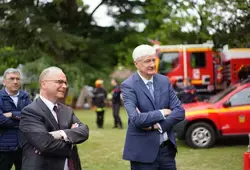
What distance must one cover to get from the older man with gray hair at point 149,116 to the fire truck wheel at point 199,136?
20.4 feet

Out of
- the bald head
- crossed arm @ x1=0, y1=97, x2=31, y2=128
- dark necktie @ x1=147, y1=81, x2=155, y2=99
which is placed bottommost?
crossed arm @ x1=0, y1=97, x2=31, y2=128

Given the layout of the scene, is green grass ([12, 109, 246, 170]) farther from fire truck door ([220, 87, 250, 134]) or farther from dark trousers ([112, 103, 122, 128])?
dark trousers ([112, 103, 122, 128])

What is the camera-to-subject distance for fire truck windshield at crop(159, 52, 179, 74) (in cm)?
1717

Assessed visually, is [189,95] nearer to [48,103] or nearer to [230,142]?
[230,142]

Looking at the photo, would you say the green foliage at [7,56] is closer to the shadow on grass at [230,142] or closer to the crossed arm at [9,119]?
the shadow on grass at [230,142]

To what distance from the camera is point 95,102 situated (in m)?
15.6

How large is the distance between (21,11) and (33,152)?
1765 cm

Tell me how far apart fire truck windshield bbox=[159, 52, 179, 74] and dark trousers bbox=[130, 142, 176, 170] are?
522 inches

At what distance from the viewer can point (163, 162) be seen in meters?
3.92

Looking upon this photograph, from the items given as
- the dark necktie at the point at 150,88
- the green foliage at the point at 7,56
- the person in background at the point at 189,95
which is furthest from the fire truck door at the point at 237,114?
the green foliage at the point at 7,56

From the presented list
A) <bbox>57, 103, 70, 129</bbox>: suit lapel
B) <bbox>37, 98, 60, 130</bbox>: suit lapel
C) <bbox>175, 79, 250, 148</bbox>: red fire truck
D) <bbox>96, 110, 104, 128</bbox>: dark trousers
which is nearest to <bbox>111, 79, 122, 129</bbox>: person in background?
<bbox>96, 110, 104, 128</bbox>: dark trousers

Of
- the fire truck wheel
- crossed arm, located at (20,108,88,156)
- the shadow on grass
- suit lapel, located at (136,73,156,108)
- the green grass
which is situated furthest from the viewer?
the shadow on grass

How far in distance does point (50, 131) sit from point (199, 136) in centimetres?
733

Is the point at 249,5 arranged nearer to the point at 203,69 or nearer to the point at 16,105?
the point at 16,105
